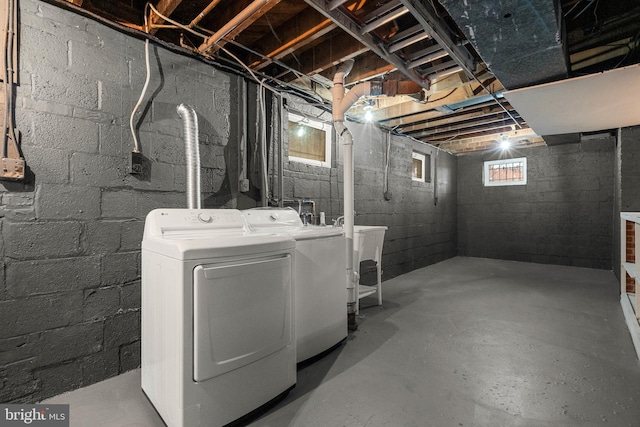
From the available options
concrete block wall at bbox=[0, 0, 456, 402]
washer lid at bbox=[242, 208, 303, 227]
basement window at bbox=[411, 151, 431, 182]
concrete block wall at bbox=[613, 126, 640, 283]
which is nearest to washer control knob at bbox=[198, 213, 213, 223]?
washer lid at bbox=[242, 208, 303, 227]

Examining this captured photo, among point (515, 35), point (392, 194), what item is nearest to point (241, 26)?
point (515, 35)

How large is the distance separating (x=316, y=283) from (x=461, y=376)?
102cm

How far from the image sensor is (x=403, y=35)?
215 cm

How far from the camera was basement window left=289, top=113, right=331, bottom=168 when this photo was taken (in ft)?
10.3

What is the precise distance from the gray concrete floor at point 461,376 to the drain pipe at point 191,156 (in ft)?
3.76

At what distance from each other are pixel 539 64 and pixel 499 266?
13.2 feet

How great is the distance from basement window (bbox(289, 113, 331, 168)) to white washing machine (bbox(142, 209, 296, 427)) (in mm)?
1755

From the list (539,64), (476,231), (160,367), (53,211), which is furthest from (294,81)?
(476,231)

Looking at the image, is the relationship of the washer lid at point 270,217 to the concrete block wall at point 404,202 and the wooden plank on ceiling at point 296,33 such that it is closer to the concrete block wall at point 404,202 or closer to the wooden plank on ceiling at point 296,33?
the wooden plank on ceiling at point 296,33

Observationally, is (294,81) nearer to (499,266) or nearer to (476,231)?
(499,266)

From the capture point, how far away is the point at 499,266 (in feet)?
17.5

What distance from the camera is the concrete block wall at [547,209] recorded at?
5011 mm

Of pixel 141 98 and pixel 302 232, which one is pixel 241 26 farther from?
pixel 302 232

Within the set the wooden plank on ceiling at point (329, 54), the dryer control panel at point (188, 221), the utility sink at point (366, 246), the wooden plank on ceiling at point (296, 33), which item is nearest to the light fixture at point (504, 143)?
the utility sink at point (366, 246)
